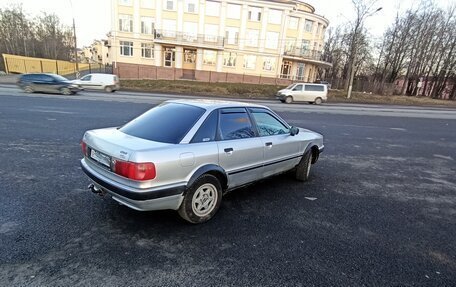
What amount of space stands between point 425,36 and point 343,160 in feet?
159

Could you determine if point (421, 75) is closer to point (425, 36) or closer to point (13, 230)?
point (425, 36)

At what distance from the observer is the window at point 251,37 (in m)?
41.1

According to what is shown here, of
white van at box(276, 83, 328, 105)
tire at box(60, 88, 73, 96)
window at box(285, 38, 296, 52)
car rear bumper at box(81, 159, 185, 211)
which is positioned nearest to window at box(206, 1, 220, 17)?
window at box(285, 38, 296, 52)

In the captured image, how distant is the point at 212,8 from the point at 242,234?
138ft

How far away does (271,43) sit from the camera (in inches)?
1654

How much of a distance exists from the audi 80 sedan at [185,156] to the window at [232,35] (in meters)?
39.5

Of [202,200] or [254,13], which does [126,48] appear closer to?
[254,13]

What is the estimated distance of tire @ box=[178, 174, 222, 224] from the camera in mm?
3188

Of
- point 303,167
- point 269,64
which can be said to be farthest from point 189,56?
point 303,167

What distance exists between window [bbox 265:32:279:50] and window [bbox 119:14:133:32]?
20.6 m

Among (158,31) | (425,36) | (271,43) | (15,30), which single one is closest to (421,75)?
(425,36)

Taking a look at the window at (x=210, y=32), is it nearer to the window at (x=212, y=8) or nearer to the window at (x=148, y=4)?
the window at (x=212, y=8)

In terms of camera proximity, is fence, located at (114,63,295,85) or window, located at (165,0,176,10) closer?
window, located at (165,0,176,10)

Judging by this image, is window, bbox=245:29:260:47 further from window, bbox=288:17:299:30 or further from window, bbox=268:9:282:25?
window, bbox=288:17:299:30
